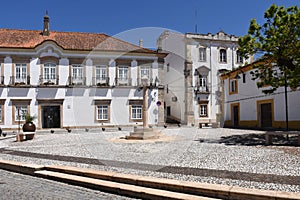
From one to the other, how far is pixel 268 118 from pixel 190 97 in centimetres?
1155

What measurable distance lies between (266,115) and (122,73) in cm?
1341

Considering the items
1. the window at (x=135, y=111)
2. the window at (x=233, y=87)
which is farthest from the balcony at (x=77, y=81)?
the window at (x=233, y=87)

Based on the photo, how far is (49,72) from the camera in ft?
87.0

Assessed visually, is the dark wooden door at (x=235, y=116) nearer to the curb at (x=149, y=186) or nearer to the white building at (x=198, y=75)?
the white building at (x=198, y=75)

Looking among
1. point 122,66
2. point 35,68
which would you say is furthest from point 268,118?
point 35,68

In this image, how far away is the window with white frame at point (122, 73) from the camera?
27672mm

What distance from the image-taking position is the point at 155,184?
5.16 m

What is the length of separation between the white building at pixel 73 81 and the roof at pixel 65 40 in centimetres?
8

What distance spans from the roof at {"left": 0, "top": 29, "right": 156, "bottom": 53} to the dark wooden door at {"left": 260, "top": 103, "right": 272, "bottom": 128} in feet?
38.7

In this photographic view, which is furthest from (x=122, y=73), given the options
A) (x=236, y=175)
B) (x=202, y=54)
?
(x=236, y=175)

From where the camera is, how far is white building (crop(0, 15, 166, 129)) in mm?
25844

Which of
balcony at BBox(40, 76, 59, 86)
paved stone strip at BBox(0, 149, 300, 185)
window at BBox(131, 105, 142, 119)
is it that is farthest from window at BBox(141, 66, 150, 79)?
paved stone strip at BBox(0, 149, 300, 185)

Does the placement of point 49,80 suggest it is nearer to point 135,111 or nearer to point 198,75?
point 135,111

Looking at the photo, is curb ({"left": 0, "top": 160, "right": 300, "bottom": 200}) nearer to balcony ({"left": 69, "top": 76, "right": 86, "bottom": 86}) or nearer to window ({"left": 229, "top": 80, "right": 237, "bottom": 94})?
window ({"left": 229, "top": 80, "right": 237, "bottom": 94})
